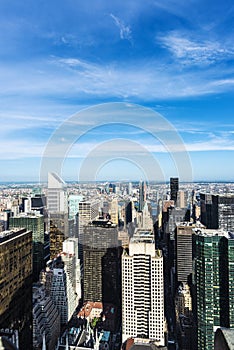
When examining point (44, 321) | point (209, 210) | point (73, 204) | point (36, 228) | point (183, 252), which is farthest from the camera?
point (36, 228)

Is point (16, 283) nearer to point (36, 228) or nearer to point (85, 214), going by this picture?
point (85, 214)

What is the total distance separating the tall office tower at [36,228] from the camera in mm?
6707

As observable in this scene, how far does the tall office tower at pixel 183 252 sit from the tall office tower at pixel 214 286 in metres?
1.83

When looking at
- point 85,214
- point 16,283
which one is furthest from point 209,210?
point 16,283

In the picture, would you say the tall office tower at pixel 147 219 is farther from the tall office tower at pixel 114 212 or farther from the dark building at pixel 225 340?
the dark building at pixel 225 340

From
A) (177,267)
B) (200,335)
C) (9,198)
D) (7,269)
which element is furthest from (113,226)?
(9,198)

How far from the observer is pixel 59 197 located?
4.75 metres

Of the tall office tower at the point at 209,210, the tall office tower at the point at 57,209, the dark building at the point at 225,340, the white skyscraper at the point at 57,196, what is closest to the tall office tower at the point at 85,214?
the tall office tower at the point at 57,209

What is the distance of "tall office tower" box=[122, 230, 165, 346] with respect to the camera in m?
4.27

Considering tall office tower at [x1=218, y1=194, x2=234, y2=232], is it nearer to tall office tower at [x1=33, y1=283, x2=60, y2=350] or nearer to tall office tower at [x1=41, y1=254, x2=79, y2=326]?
tall office tower at [x1=41, y1=254, x2=79, y2=326]

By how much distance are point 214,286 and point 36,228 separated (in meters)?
4.73

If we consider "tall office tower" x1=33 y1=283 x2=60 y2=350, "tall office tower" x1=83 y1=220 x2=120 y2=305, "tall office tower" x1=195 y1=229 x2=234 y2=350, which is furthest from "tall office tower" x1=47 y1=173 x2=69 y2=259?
"tall office tower" x1=195 y1=229 x2=234 y2=350

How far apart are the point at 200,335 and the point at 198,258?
98 centimetres

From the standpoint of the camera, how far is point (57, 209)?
17.4ft
